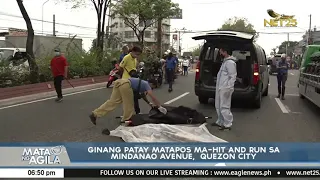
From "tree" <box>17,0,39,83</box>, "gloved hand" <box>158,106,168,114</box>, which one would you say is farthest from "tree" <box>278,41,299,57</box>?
"gloved hand" <box>158,106,168,114</box>

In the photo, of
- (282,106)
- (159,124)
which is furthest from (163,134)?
(282,106)

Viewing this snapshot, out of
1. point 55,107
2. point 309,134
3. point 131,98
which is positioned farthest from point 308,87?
point 55,107

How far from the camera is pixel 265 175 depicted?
163 inches

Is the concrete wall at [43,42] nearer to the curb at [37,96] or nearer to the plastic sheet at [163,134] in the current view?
the curb at [37,96]

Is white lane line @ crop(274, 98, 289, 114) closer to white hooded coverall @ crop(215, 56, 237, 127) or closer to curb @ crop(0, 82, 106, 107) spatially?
white hooded coverall @ crop(215, 56, 237, 127)

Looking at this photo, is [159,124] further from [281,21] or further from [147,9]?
[281,21]

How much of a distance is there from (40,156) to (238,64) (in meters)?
7.81

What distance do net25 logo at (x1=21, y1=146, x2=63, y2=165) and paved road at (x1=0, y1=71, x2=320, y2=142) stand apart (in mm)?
2296

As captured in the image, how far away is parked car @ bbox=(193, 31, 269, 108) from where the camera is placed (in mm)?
10117

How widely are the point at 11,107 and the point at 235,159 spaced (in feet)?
27.1

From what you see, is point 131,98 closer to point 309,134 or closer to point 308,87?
point 309,134

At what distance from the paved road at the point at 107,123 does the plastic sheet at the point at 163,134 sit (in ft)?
0.92

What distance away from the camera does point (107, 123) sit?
826 cm

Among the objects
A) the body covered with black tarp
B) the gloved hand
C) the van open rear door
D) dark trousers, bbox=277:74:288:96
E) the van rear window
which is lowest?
the body covered with black tarp
